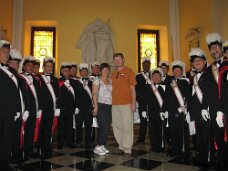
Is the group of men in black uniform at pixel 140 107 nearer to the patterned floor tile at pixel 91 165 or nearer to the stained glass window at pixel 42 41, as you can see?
the patterned floor tile at pixel 91 165

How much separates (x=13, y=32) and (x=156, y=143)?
6.76m

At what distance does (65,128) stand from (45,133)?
25.8 inches

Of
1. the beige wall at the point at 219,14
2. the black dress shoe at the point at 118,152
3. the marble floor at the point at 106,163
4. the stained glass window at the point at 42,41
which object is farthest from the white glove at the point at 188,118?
the stained glass window at the point at 42,41

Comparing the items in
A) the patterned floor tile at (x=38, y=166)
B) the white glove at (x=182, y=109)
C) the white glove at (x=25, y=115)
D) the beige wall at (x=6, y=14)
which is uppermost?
the beige wall at (x=6, y=14)

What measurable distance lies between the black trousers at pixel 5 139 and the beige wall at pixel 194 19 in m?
5.81

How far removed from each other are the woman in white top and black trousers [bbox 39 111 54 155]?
737 millimetres

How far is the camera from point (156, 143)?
163 inches

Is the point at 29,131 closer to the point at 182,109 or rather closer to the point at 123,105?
the point at 123,105

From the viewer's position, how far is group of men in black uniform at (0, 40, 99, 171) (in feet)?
9.39

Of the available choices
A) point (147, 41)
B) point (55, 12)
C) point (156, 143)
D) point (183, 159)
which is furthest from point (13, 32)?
point (183, 159)

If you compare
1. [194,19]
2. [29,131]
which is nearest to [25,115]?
[29,131]

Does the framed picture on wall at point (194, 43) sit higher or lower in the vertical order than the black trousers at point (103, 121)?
higher

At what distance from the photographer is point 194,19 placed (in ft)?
26.5

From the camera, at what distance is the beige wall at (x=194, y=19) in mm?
7199
